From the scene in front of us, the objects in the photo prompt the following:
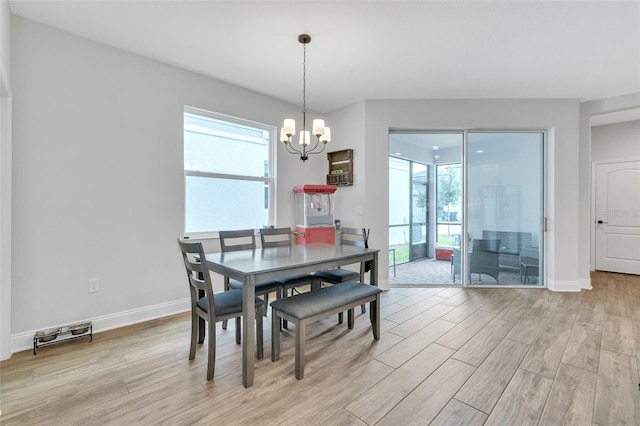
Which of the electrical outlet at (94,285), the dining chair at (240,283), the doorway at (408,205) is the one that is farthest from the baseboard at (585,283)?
the electrical outlet at (94,285)

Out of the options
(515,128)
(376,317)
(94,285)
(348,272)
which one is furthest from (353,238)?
(515,128)

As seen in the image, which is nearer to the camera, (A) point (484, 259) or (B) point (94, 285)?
(B) point (94, 285)

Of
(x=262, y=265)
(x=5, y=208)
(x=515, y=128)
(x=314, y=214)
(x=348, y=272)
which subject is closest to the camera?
(x=262, y=265)

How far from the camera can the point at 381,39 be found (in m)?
2.70

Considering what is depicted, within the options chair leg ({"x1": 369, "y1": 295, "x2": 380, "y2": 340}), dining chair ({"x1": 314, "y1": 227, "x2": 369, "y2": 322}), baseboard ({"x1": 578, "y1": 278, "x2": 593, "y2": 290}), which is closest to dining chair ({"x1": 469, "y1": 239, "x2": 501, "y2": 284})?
baseboard ({"x1": 578, "y1": 278, "x2": 593, "y2": 290})

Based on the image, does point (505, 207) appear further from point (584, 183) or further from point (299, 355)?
point (299, 355)

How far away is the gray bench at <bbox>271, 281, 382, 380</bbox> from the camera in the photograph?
2012 mm

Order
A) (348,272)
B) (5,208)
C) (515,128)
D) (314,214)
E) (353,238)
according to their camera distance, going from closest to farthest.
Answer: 1. (5,208)
2. (348,272)
3. (353,238)
4. (515,128)
5. (314,214)

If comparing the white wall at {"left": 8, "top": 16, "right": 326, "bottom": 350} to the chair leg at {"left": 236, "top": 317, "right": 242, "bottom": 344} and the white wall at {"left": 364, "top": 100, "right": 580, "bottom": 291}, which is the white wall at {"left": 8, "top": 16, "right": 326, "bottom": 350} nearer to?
the chair leg at {"left": 236, "top": 317, "right": 242, "bottom": 344}

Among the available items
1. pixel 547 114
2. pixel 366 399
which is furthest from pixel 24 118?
pixel 547 114

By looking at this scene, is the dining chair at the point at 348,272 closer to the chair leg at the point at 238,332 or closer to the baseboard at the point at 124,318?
the chair leg at the point at 238,332

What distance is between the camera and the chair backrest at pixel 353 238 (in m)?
3.25

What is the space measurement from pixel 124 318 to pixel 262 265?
6.01 feet

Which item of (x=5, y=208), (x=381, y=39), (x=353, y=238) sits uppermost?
(x=381, y=39)
